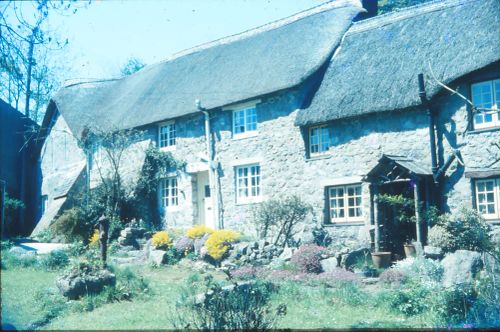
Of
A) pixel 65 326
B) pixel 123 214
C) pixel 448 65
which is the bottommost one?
pixel 65 326

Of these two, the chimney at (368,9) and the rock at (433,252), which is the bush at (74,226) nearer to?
the rock at (433,252)

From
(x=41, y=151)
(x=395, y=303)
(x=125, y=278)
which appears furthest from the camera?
(x=41, y=151)

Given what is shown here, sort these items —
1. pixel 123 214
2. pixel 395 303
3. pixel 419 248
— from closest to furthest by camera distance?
pixel 395 303, pixel 419 248, pixel 123 214

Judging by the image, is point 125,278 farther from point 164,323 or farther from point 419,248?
point 419,248

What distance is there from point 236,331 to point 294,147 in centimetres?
1179

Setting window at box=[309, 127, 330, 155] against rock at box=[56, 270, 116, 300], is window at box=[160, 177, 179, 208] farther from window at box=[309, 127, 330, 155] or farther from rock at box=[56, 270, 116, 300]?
rock at box=[56, 270, 116, 300]

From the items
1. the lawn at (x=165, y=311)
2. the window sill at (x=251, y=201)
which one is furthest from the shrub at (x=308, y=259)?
the window sill at (x=251, y=201)

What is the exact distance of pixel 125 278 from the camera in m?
10.7

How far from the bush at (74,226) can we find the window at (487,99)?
14243 mm

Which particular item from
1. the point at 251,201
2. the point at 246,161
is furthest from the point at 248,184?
the point at 246,161

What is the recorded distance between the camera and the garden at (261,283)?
7191mm

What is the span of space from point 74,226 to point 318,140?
387 inches

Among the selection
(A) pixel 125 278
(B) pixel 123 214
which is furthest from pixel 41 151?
(A) pixel 125 278

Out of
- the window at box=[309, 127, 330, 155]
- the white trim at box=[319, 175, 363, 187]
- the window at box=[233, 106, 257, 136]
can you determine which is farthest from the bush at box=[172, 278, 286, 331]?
the window at box=[233, 106, 257, 136]
